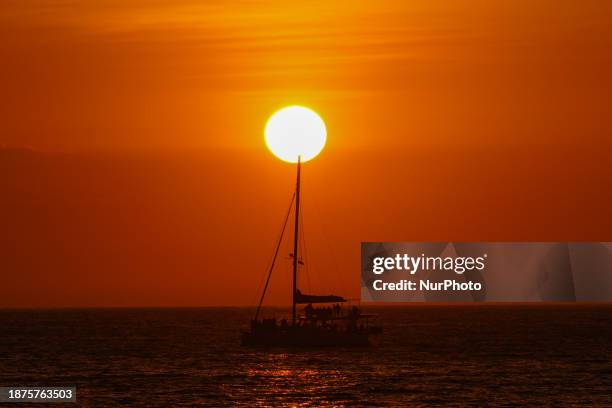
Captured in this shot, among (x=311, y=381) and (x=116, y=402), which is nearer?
(x=116, y=402)

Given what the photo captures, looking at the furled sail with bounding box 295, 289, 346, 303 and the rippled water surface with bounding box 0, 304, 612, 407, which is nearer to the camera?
the rippled water surface with bounding box 0, 304, 612, 407

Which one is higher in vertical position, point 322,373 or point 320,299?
point 320,299

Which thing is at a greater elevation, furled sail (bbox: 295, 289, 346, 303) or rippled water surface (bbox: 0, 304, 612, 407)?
furled sail (bbox: 295, 289, 346, 303)

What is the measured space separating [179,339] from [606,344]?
6203 cm

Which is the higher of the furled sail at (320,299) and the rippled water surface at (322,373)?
the furled sail at (320,299)

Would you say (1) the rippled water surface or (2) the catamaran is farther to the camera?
(2) the catamaran

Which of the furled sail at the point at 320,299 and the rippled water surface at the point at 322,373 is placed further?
the furled sail at the point at 320,299

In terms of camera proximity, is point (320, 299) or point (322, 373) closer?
point (322, 373)

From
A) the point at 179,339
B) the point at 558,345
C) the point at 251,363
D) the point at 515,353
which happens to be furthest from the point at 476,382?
the point at 179,339

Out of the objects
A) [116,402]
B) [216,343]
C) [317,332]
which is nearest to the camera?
[116,402]

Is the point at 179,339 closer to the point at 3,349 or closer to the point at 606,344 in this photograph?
the point at 3,349

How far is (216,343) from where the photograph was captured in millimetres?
154875

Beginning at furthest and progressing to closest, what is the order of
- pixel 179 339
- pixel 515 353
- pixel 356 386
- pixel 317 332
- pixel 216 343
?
pixel 179 339 < pixel 216 343 < pixel 515 353 < pixel 317 332 < pixel 356 386

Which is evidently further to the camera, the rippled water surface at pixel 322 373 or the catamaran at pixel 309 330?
the catamaran at pixel 309 330
